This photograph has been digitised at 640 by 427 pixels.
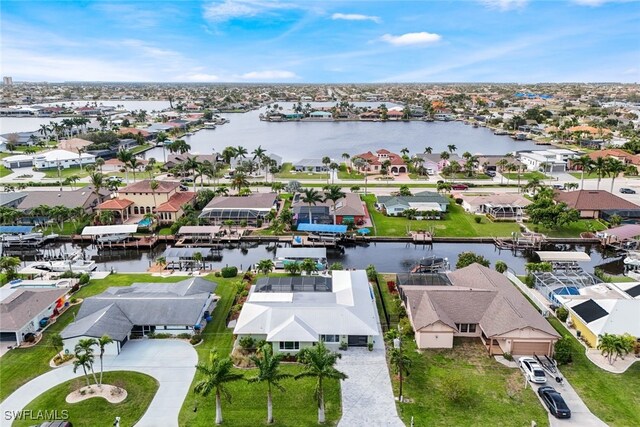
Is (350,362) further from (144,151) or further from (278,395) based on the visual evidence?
(144,151)

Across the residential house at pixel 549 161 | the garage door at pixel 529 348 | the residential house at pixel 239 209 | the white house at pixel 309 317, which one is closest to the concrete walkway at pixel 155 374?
the white house at pixel 309 317

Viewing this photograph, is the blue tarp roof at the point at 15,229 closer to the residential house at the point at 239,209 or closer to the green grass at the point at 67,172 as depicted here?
the residential house at the point at 239,209

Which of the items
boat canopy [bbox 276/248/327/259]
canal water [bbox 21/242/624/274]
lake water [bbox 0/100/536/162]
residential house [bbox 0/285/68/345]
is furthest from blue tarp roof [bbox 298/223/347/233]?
lake water [bbox 0/100/536/162]

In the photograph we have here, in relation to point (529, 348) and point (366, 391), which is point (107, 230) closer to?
point (366, 391)

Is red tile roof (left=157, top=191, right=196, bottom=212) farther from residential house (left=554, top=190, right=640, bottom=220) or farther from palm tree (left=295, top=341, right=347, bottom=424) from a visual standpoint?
residential house (left=554, top=190, right=640, bottom=220)

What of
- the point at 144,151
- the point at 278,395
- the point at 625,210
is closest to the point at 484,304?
the point at 278,395

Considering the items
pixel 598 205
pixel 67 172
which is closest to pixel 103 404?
pixel 598 205

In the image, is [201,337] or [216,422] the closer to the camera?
[216,422]
